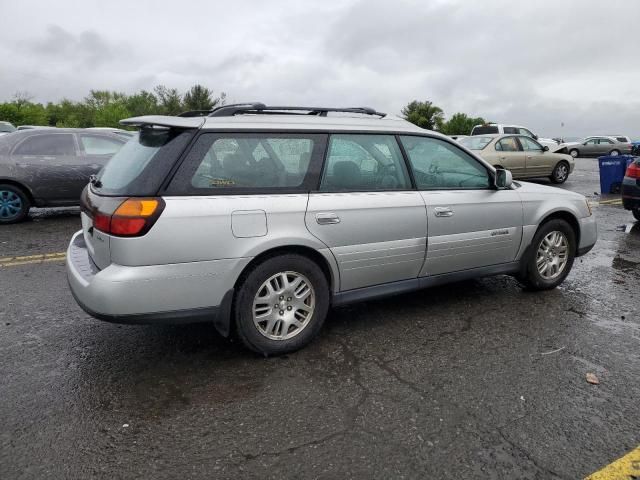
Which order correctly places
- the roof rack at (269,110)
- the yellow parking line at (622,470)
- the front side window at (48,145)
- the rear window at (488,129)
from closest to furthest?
the yellow parking line at (622,470)
the roof rack at (269,110)
the front side window at (48,145)
the rear window at (488,129)

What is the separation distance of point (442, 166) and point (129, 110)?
6088 centimetres

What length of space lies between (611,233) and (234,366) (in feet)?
23.2

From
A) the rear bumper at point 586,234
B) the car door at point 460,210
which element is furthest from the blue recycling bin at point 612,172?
the car door at point 460,210

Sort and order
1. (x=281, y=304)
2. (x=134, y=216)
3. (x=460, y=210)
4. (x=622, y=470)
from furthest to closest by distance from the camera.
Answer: (x=460, y=210), (x=281, y=304), (x=134, y=216), (x=622, y=470)

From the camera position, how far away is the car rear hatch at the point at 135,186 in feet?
9.41

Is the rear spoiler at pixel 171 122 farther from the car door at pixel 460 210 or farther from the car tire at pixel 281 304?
the car door at pixel 460 210

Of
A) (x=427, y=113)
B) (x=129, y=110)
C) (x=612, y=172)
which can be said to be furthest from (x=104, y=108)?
(x=612, y=172)

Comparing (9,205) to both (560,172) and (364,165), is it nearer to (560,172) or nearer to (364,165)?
Answer: (364,165)

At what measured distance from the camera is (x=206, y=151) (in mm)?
3139

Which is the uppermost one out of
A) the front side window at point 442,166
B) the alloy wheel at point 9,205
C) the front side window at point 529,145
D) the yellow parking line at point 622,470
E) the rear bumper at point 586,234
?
the front side window at point 529,145

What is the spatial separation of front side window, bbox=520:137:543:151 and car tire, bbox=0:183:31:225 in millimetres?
12749

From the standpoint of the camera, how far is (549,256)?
4711 millimetres

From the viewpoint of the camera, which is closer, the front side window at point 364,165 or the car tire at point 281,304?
the car tire at point 281,304

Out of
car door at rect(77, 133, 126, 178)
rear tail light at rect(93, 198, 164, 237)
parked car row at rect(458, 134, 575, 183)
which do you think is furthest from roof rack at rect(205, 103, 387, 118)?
parked car row at rect(458, 134, 575, 183)
